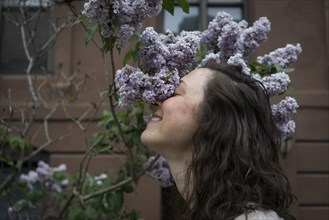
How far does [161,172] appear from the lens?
3.79 meters

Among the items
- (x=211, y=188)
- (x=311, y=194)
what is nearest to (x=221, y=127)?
(x=211, y=188)

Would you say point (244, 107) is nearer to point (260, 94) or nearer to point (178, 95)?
point (260, 94)

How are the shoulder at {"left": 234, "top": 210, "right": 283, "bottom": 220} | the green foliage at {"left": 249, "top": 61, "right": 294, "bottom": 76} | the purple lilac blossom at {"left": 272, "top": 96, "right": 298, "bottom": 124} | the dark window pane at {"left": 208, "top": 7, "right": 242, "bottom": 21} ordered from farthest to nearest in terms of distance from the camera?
the dark window pane at {"left": 208, "top": 7, "right": 242, "bottom": 21} < the green foliage at {"left": 249, "top": 61, "right": 294, "bottom": 76} < the purple lilac blossom at {"left": 272, "top": 96, "right": 298, "bottom": 124} < the shoulder at {"left": 234, "top": 210, "right": 283, "bottom": 220}

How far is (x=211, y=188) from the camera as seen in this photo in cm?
194

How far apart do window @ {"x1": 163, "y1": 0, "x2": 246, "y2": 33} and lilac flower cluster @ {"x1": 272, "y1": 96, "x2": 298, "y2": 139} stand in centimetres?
431

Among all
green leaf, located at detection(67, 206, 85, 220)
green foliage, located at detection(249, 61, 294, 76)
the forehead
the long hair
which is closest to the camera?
the long hair

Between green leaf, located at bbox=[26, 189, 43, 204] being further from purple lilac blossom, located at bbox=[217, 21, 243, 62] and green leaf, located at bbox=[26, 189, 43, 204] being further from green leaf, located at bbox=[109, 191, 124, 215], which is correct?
purple lilac blossom, located at bbox=[217, 21, 243, 62]

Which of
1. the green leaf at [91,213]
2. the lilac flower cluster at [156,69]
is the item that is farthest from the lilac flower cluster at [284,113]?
the green leaf at [91,213]

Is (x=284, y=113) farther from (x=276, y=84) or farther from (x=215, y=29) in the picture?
(x=215, y=29)

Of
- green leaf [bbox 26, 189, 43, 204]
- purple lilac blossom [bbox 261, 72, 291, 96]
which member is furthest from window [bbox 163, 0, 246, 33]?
purple lilac blossom [bbox 261, 72, 291, 96]

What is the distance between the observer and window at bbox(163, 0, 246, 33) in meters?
6.98

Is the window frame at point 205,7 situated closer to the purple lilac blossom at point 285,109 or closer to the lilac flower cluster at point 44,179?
the lilac flower cluster at point 44,179

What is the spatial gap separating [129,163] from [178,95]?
187 cm

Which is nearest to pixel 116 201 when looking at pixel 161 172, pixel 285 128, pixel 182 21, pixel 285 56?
pixel 161 172
